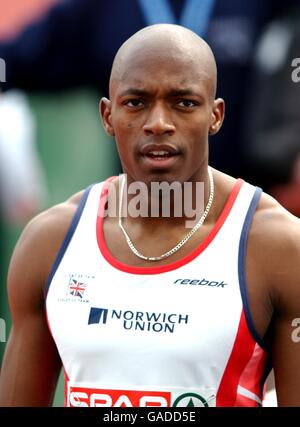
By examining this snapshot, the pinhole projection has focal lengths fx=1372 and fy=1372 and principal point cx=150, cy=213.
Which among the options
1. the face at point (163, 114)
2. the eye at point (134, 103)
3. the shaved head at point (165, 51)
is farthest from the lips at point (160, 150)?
the shaved head at point (165, 51)

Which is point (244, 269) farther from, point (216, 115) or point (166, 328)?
point (216, 115)

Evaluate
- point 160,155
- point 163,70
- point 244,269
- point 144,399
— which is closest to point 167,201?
point 160,155

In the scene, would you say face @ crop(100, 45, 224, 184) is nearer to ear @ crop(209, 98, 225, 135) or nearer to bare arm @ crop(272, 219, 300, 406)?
ear @ crop(209, 98, 225, 135)

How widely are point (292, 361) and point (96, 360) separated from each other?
0.71 m

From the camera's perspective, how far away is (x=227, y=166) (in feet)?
23.0

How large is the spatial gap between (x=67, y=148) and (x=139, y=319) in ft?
9.62

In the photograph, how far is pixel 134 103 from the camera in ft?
16.2

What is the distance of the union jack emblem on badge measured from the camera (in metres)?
5.10

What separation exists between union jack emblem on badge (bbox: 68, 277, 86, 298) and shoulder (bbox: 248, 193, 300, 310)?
25.3 inches

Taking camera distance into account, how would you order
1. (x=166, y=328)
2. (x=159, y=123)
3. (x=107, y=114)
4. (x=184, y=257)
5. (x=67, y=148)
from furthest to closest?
(x=67, y=148), (x=107, y=114), (x=184, y=257), (x=166, y=328), (x=159, y=123)

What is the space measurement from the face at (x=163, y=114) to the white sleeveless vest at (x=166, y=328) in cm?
33

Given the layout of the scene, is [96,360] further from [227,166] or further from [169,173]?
[227,166]
